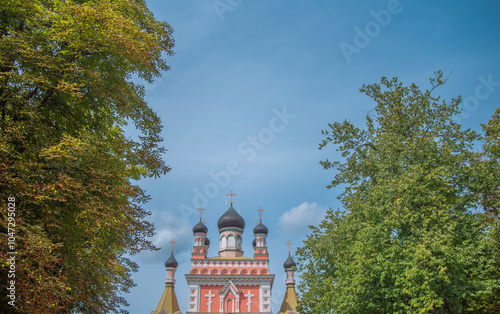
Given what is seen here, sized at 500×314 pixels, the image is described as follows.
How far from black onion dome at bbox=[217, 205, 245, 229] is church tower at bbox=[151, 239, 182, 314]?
5.83 meters

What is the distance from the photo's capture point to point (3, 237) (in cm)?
615

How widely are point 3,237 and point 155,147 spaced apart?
4193 millimetres

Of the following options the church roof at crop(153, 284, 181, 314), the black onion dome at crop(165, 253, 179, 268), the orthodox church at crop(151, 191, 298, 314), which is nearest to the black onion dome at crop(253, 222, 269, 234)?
the orthodox church at crop(151, 191, 298, 314)

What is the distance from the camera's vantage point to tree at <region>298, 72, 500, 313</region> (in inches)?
397

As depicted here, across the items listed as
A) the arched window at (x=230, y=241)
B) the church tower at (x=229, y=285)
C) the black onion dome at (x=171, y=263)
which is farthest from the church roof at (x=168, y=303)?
the arched window at (x=230, y=241)

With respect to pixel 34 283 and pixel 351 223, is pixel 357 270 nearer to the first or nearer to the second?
pixel 351 223

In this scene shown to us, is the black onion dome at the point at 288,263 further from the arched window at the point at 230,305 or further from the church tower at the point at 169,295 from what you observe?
the church tower at the point at 169,295

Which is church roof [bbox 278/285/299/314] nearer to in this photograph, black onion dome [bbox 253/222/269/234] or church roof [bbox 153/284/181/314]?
black onion dome [bbox 253/222/269/234]

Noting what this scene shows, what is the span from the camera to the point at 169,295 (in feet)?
113

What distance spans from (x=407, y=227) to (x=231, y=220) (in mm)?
26497

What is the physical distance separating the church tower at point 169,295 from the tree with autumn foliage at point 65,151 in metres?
25.7

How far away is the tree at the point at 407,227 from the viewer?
10.1 meters

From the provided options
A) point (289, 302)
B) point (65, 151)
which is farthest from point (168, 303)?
point (65, 151)

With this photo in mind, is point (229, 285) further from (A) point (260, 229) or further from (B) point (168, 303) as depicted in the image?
(A) point (260, 229)
